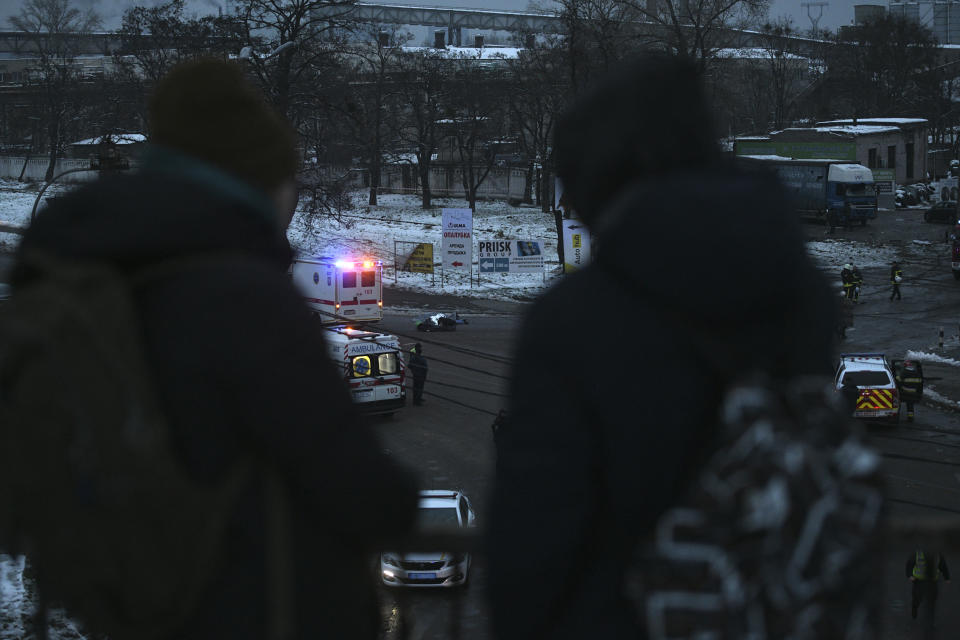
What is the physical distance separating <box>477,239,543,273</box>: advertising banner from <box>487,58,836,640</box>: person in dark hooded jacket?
39053 millimetres

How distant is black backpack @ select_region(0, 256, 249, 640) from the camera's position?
1.71 metres

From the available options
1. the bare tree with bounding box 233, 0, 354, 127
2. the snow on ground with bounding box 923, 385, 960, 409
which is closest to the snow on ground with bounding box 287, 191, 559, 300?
the bare tree with bounding box 233, 0, 354, 127

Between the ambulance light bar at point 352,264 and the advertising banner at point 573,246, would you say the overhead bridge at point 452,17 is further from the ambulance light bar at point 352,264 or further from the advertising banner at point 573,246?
the advertising banner at point 573,246

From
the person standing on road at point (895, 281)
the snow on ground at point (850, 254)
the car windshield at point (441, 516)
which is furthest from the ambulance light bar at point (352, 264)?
the snow on ground at point (850, 254)

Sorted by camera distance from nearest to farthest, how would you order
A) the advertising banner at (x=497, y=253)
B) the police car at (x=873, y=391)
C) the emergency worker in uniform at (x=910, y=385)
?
the police car at (x=873, y=391) < the emergency worker in uniform at (x=910, y=385) < the advertising banner at (x=497, y=253)

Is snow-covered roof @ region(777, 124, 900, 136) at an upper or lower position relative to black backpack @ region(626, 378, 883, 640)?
upper

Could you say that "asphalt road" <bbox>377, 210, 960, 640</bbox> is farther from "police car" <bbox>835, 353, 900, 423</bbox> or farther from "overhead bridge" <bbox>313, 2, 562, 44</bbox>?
"overhead bridge" <bbox>313, 2, 562, 44</bbox>

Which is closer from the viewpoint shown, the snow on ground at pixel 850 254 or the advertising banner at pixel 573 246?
the advertising banner at pixel 573 246

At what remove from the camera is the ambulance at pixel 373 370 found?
2627cm

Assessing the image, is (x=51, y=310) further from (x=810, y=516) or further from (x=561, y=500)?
(x=810, y=516)

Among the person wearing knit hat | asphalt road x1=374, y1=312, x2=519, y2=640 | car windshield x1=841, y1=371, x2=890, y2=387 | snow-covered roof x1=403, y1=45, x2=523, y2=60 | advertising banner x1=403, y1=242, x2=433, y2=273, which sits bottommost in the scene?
asphalt road x1=374, y1=312, x2=519, y2=640

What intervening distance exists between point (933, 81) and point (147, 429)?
311 ft

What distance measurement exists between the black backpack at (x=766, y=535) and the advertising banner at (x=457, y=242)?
3853 cm

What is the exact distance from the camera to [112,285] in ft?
5.71
